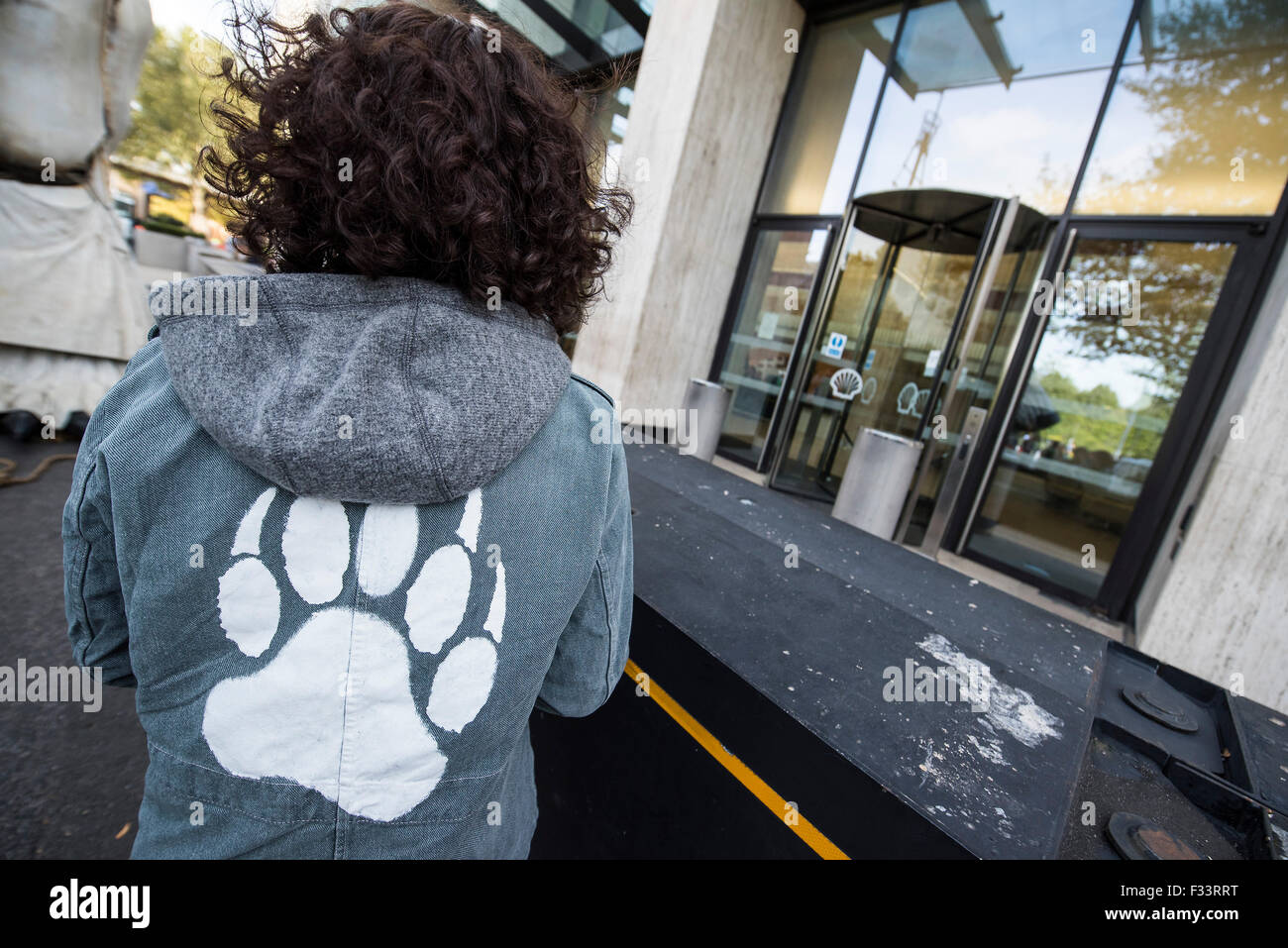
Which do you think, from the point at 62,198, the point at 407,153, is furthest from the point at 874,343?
the point at 62,198

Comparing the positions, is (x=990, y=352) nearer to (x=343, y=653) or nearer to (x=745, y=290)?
(x=745, y=290)

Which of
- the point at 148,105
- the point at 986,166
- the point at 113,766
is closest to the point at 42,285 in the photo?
the point at 113,766

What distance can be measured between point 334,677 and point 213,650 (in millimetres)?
174

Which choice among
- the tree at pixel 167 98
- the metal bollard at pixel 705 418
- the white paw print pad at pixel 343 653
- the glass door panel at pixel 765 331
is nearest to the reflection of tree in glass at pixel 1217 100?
the glass door panel at pixel 765 331

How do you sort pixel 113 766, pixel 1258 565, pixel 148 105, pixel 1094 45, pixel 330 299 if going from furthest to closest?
pixel 148 105 < pixel 1094 45 < pixel 1258 565 < pixel 113 766 < pixel 330 299

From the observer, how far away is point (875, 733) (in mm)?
1081

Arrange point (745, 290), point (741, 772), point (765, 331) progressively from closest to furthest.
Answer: point (741, 772), point (765, 331), point (745, 290)

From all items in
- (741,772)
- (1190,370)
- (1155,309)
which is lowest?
(741,772)

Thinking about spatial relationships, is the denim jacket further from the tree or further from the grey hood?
the tree

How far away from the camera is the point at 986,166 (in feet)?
18.1

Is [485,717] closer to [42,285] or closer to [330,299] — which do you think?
[330,299]

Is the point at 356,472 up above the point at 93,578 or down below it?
above

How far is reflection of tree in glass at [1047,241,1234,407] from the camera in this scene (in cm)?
434

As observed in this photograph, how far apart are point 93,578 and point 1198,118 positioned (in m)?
7.03
